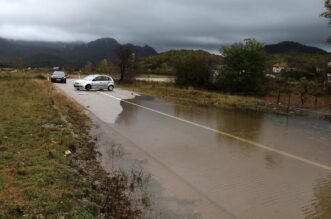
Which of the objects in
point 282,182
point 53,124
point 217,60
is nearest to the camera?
point 282,182

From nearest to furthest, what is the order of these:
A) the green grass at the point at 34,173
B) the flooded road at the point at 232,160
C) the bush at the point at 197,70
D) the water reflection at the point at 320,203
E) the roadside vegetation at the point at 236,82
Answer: the green grass at the point at 34,173 → the water reflection at the point at 320,203 → the flooded road at the point at 232,160 → the roadside vegetation at the point at 236,82 → the bush at the point at 197,70

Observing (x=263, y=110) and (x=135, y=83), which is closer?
(x=263, y=110)

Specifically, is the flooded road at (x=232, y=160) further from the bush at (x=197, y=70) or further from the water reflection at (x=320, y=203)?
the bush at (x=197, y=70)

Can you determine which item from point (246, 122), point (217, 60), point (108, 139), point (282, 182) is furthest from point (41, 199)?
point (217, 60)

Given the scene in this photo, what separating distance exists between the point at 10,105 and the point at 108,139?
7.92 m

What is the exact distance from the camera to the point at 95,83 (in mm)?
40062

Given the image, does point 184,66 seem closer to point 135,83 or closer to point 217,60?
point 217,60

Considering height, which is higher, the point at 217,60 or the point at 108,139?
the point at 217,60

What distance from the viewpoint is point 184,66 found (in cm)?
4509

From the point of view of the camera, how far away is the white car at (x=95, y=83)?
39.7 meters

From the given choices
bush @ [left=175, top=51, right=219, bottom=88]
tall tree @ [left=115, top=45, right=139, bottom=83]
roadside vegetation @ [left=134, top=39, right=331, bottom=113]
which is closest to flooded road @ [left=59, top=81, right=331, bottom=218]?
roadside vegetation @ [left=134, top=39, right=331, bottom=113]

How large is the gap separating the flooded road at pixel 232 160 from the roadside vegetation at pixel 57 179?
0.83 metres

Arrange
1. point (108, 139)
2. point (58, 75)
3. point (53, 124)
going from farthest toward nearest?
point (58, 75), point (53, 124), point (108, 139)

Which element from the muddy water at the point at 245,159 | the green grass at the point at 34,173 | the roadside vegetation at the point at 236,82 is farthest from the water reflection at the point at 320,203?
the roadside vegetation at the point at 236,82
